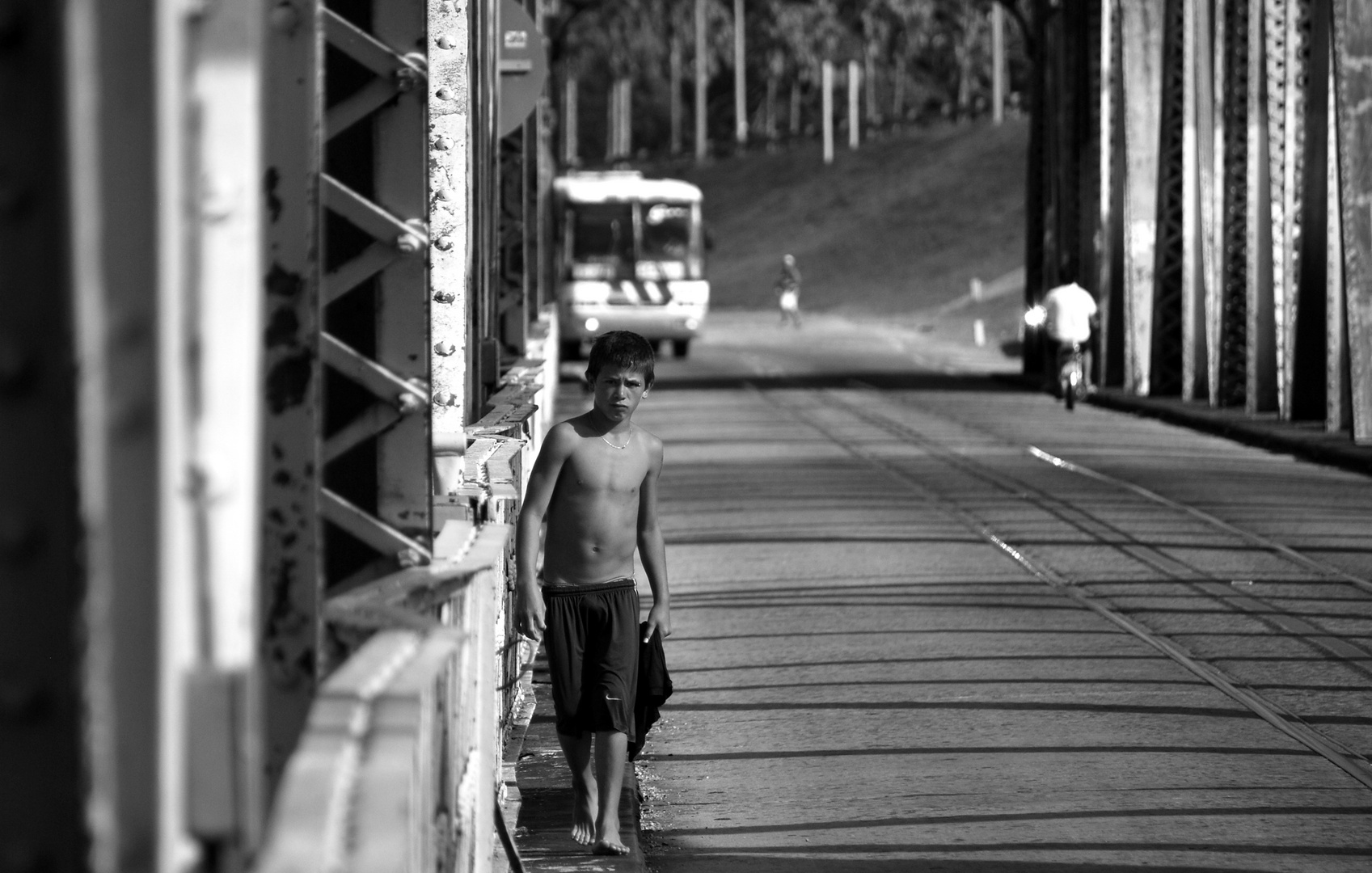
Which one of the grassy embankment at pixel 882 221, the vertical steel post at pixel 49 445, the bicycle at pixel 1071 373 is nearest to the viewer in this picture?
the vertical steel post at pixel 49 445

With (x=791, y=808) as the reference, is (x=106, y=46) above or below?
above

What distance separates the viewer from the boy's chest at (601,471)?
6215 millimetres

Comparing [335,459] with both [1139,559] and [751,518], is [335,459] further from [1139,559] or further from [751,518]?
[751,518]

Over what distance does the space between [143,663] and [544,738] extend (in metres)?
5.65

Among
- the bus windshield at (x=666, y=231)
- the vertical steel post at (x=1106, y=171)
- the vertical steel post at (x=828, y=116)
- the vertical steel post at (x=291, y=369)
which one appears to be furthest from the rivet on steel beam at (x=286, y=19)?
the vertical steel post at (x=828, y=116)

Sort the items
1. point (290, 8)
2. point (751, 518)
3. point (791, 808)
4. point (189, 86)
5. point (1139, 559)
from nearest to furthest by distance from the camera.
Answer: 1. point (189, 86)
2. point (290, 8)
3. point (791, 808)
4. point (1139, 559)
5. point (751, 518)

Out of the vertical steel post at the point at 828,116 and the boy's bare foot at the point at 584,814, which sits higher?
the vertical steel post at the point at 828,116

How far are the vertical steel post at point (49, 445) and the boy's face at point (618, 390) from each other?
4.22 metres


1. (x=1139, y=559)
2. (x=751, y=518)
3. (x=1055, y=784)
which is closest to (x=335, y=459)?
(x=1055, y=784)

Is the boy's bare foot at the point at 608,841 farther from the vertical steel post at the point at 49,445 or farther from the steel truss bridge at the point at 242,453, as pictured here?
the vertical steel post at the point at 49,445

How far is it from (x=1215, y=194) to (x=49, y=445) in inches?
976

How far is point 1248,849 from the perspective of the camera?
6.10 meters

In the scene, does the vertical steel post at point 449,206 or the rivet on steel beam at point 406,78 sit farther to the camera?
the vertical steel post at point 449,206

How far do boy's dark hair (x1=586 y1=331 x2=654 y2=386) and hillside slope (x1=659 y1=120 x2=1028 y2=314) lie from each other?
58.3 m
